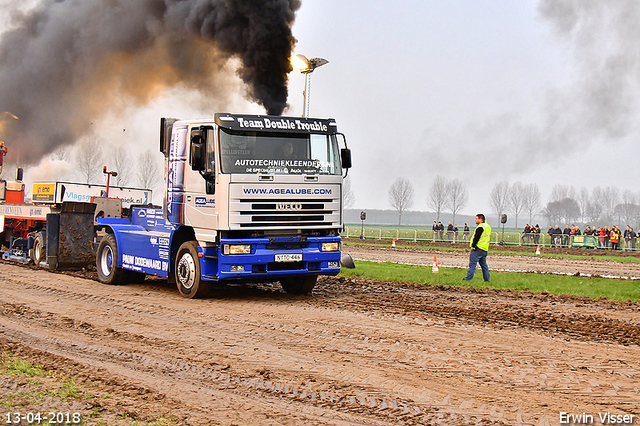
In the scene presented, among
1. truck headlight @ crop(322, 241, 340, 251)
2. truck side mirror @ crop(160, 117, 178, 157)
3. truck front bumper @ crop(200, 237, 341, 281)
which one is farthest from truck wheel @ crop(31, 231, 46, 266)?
truck headlight @ crop(322, 241, 340, 251)

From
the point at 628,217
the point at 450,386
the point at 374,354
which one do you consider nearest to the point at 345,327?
the point at 374,354

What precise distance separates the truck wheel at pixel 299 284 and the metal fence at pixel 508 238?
27.7 m

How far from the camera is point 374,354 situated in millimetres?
7301

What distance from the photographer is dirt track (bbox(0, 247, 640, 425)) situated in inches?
214

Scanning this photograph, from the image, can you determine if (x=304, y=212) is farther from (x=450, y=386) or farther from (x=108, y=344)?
(x=450, y=386)

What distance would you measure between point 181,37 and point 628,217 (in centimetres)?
9613

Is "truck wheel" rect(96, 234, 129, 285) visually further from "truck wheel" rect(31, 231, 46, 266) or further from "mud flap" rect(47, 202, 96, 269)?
"truck wheel" rect(31, 231, 46, 266)

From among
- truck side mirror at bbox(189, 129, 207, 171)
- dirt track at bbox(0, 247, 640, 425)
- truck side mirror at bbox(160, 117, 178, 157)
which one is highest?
truck side mirror at bbox(160, 117, 178, 157)

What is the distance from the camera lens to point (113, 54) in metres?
20.9

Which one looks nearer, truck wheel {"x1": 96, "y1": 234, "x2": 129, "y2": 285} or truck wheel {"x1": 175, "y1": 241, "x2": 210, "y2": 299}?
truck wheel {"x1": 175, "y1": 241, "x2": 210, "y2": 299}

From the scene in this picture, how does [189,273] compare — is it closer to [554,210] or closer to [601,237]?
[601,237]

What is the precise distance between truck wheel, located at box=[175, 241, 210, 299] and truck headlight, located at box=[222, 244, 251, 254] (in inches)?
31.4

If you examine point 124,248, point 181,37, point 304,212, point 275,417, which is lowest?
point 275,417

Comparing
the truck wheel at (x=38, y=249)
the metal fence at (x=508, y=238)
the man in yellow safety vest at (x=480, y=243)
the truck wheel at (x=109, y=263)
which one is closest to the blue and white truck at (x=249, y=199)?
the truck wheel at (x=109, y=263)
